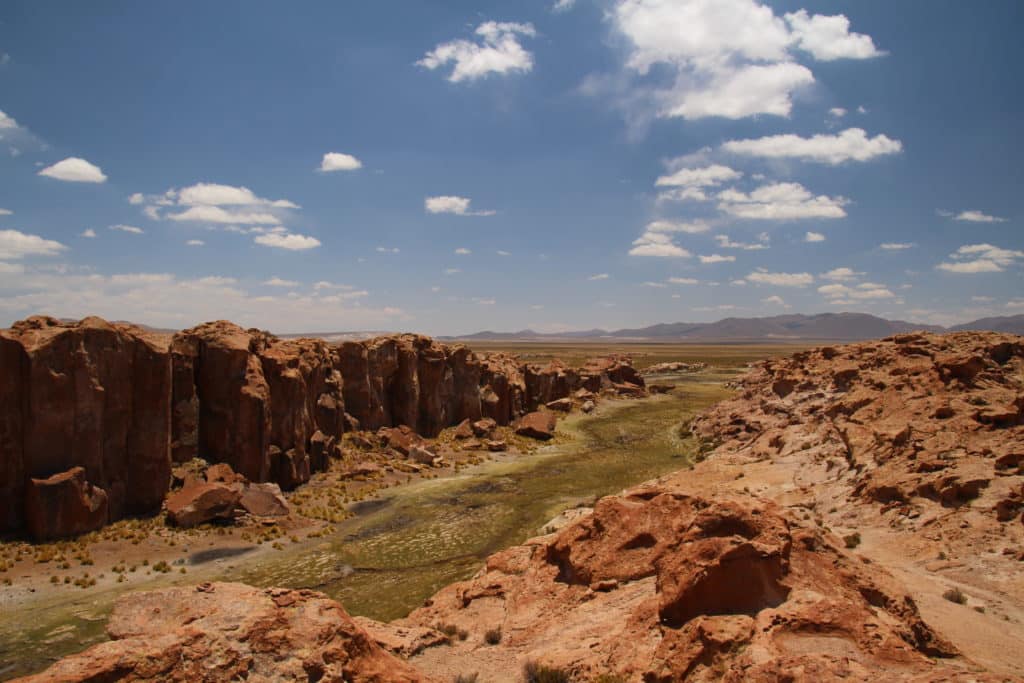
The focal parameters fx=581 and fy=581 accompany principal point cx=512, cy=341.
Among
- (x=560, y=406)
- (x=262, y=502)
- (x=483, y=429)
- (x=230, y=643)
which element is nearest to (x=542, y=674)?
(x=230, y=643)

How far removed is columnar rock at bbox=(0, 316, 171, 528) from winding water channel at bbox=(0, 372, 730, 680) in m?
6.10

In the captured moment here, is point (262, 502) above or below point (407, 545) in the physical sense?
above

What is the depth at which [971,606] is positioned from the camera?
14.0m

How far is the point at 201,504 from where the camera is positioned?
1053 inches

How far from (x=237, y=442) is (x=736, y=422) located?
1628 inches

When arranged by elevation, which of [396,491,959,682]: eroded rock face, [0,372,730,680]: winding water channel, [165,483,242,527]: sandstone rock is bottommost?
[0,372,730,680]: winding water channel

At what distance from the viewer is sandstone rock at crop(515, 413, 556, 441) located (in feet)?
179

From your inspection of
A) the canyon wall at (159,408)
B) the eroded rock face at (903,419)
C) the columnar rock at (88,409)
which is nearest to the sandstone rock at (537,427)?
the canyon wall at (159,408)

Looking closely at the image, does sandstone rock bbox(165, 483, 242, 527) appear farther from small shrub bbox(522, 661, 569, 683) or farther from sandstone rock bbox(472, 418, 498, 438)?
sandstone rock bbox(472, 418, 498, 438)

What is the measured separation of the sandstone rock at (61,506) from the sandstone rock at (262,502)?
6.07 meters

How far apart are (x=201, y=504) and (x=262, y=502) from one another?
112 inches

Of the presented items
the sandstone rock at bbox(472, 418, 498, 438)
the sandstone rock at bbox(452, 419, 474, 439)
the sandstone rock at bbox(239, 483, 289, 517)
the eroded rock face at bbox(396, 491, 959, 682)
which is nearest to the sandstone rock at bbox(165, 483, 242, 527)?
the sandstone rock at bbox(239, 483, 289, 517)

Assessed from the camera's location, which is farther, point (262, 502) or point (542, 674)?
point (262, 502)

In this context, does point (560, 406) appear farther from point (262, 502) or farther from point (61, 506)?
point (61, 506)
